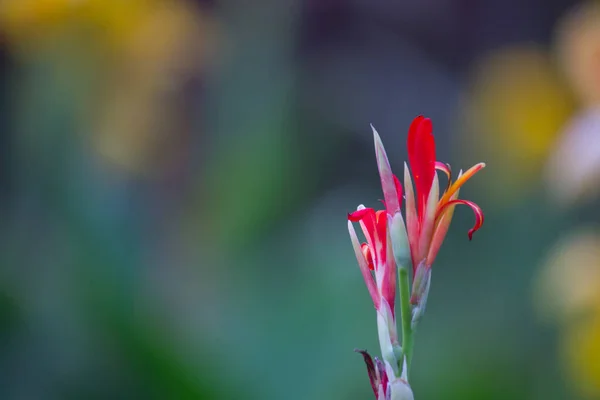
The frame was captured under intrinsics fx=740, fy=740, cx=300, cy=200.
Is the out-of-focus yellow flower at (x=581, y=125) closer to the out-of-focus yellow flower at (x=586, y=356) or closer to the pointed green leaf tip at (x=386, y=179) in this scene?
the out-of-focus yellow flower at (x=586, y=356)

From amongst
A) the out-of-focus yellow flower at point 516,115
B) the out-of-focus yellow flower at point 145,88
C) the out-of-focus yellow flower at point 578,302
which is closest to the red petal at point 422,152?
the out-of-focus yellow flower at point 578,302

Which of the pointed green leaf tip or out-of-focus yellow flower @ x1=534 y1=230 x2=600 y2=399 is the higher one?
out-of-focus yellow flower @ x1=534 y1=230 x2=600 y2=399

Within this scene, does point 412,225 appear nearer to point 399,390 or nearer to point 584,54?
point 399,390

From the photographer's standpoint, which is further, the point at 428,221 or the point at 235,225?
the point at 235,225

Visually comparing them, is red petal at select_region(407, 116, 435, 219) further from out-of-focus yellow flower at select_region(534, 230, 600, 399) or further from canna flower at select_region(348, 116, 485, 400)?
out-of-focus yellow flower at select_region(534, 230, 600, 399)

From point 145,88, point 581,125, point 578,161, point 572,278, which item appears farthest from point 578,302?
point 145,88

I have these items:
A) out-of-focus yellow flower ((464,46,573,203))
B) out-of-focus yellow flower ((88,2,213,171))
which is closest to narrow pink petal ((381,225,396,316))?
out-of-focus yellow flower ((88,2,213,171))
